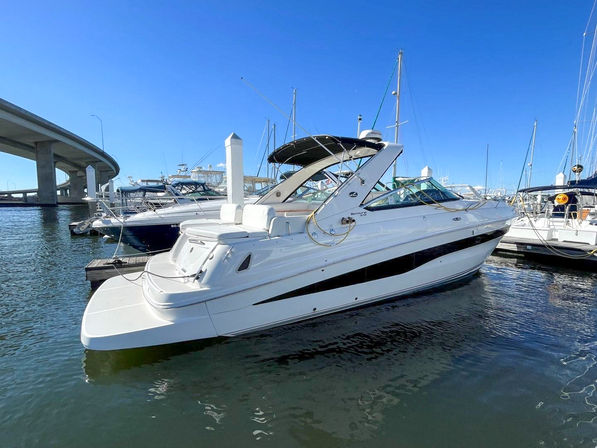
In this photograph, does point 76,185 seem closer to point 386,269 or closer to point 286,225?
point 286,225

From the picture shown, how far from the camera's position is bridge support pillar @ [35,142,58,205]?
47.8 metres

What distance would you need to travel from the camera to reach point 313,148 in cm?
658

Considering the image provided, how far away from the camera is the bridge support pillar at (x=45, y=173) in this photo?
4775cm

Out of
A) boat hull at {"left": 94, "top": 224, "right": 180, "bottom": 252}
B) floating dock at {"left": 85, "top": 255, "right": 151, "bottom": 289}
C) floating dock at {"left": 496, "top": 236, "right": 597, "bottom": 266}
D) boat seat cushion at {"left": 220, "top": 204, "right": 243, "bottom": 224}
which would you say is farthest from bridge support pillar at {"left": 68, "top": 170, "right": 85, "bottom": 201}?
floating dock at {"left": 496, "top": 236, "right": 597, "bottom": 266}

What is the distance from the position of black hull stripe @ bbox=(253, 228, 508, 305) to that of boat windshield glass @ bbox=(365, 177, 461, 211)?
2.98 ft

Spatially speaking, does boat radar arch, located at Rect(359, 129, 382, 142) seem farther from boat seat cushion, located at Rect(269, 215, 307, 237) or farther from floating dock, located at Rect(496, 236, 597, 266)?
floating dock, located at Rect(496, 236, 597, 266)

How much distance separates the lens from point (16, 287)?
7613 millimetres

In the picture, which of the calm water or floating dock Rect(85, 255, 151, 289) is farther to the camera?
floating dock Rect(85, 255, 151, 289)

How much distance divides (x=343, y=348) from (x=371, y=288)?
137 cm

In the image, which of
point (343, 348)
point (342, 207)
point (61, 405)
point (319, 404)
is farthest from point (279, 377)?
point (342, 207)

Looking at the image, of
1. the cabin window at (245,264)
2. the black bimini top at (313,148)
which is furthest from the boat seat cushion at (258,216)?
the black bimini top at (313,148)

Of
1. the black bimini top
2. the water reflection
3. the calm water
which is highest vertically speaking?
the black bimini top

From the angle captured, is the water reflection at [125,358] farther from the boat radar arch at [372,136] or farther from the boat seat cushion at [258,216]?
the boat radar arch at [372,136]

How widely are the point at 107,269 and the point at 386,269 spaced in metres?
6.04
